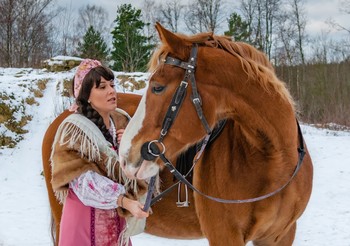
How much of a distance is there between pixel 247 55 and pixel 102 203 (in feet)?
3.56

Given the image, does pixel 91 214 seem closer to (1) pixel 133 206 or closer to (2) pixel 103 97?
(1) pixel 133 206

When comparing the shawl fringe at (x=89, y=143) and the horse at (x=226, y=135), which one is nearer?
the horse at (x=226, y=135)

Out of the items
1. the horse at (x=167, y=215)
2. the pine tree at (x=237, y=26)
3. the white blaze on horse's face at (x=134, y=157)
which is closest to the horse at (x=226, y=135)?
the white blaze on horse's face at (x=134, y=157)

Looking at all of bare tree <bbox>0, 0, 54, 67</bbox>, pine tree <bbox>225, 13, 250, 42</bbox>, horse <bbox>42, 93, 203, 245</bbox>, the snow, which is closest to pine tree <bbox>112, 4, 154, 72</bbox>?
bare tree <bbox>0, 0, 54, 67</bbox>

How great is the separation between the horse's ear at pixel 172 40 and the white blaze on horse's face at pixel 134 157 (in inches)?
12.0

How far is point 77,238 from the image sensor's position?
223cm

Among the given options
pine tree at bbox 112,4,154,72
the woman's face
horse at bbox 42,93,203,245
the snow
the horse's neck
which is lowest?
the snow

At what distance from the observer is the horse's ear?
1.93 meters

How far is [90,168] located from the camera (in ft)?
6.89

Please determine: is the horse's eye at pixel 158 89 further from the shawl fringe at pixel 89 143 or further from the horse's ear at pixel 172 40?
the shawl fringe at pixel 89 143

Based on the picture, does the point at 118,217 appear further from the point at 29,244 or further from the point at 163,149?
the point at 29,244

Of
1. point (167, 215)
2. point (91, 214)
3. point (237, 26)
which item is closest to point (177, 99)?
point (91, 214)

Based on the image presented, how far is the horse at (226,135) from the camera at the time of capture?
6.42ft

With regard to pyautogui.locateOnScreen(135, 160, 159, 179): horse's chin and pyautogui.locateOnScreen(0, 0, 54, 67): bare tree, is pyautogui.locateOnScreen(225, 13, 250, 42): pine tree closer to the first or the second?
pyautogui.locateOnScreen(0, 0, 54, 67): bare tree
